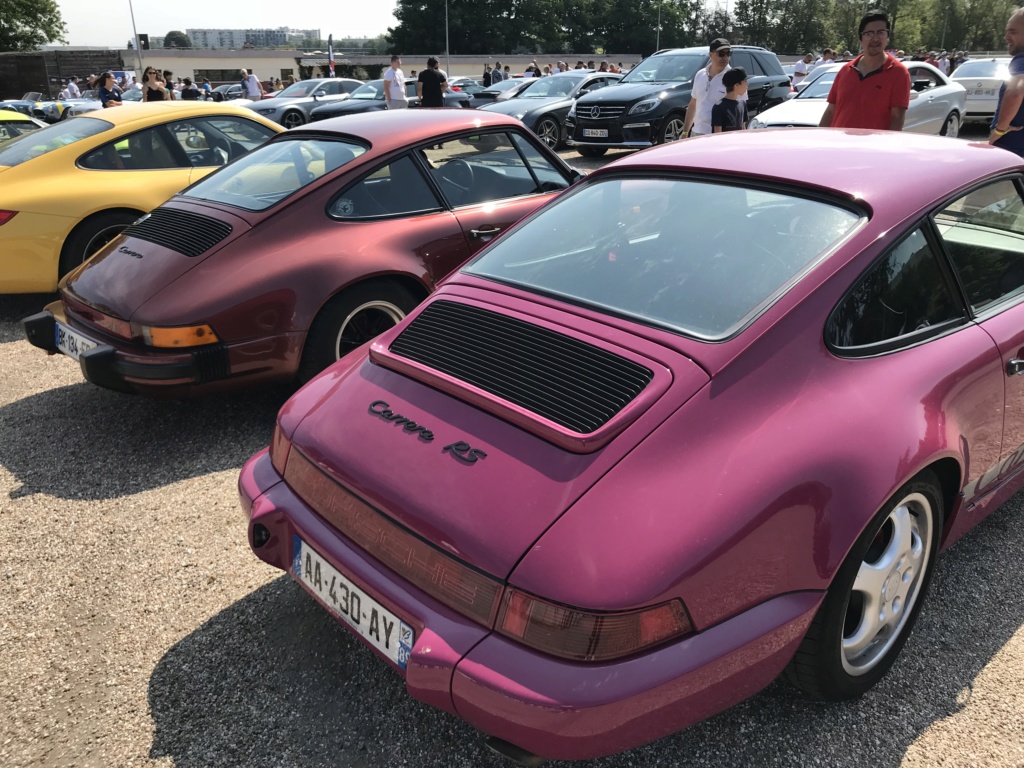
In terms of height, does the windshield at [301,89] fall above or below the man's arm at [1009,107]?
below

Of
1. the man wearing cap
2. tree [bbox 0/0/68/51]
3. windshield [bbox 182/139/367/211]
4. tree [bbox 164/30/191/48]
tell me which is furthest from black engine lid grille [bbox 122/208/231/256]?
tree [bbox 164/30/191/48]

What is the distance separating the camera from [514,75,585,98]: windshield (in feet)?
49.8

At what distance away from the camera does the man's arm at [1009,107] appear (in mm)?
4602

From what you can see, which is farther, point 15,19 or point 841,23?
point 841,23

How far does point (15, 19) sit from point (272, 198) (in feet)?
226

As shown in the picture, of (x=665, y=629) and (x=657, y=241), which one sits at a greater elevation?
(x=657, y=241)

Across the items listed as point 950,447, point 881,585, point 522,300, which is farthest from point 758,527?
point 522,300

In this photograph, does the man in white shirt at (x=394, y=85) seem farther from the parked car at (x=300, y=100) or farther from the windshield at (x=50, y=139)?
the windshield at (x=50, y=139)

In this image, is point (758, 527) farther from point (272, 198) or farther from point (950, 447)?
point (272, 198)

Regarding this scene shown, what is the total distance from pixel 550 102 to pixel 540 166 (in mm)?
9942

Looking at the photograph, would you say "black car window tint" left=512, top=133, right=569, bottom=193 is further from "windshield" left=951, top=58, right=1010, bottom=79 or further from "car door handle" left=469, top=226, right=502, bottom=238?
"windshield" left=951, top=58, right=1010, bottom=79

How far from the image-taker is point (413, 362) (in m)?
2.16

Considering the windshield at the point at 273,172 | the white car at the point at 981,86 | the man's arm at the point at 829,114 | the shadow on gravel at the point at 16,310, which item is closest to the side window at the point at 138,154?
the shadow on gravel at the point at 16,310

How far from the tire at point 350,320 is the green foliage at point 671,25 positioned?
68.1 m
